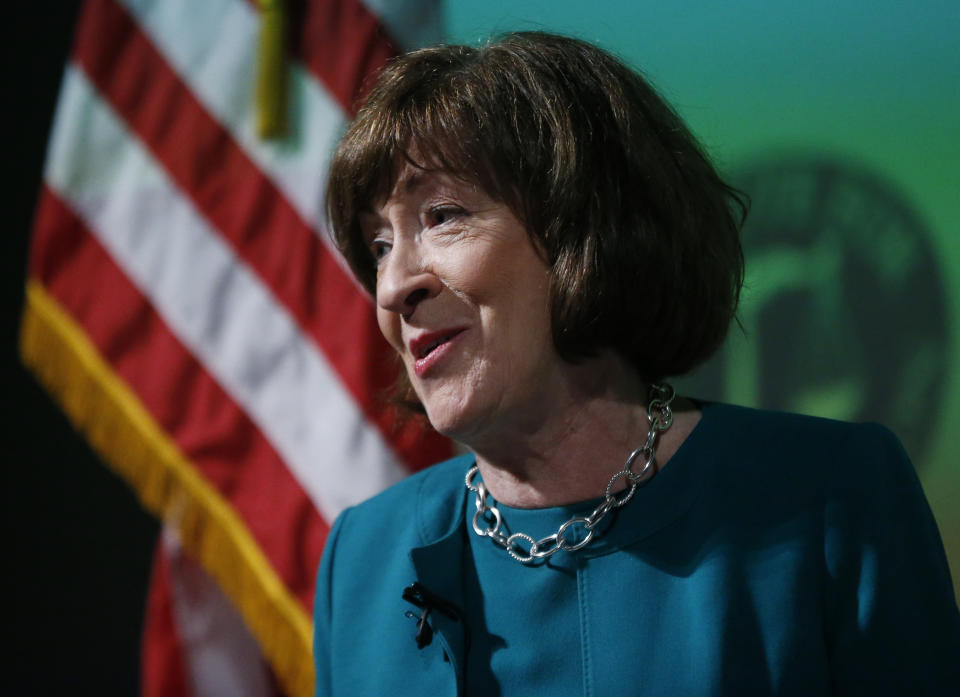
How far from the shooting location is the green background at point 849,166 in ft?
3.99

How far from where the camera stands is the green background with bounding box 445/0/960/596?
1.21 meters

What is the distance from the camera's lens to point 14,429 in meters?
2.05

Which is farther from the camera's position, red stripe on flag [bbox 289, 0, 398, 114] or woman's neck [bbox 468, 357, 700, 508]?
red stripe on flag [bbox 289, 0, 398, 114]

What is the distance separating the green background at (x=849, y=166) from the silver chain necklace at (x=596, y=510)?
402mm

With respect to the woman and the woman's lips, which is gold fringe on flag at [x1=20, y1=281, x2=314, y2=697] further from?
the woman's lips

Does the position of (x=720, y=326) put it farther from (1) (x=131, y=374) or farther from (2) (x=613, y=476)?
(1) (x=131, y=374)

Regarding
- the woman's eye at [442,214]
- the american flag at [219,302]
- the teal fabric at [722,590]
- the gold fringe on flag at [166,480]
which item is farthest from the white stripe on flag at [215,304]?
the woman's eye at [442,214]

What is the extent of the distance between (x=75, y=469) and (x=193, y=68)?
0.91 m

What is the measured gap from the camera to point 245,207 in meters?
1.74

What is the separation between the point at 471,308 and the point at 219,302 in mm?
955

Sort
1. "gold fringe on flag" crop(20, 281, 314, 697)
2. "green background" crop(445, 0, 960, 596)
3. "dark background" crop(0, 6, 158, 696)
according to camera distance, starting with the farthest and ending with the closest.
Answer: "dark background" crop(0, 6, 158, 696)
"gold fringe on flag" crop(20, 281, 314, 697)
"green background" crop(445, 0, 960, 596)

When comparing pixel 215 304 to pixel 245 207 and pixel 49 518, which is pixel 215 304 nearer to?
pixel 245 207

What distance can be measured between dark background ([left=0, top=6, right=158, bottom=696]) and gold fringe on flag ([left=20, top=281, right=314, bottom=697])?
0.96 feet

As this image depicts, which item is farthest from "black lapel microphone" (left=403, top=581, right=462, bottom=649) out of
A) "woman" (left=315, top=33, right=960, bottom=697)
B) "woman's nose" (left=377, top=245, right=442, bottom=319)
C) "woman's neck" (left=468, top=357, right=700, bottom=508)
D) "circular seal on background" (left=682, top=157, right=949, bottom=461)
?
"circular seal on background" (left=682, top=157, right=949, bottom=461)
